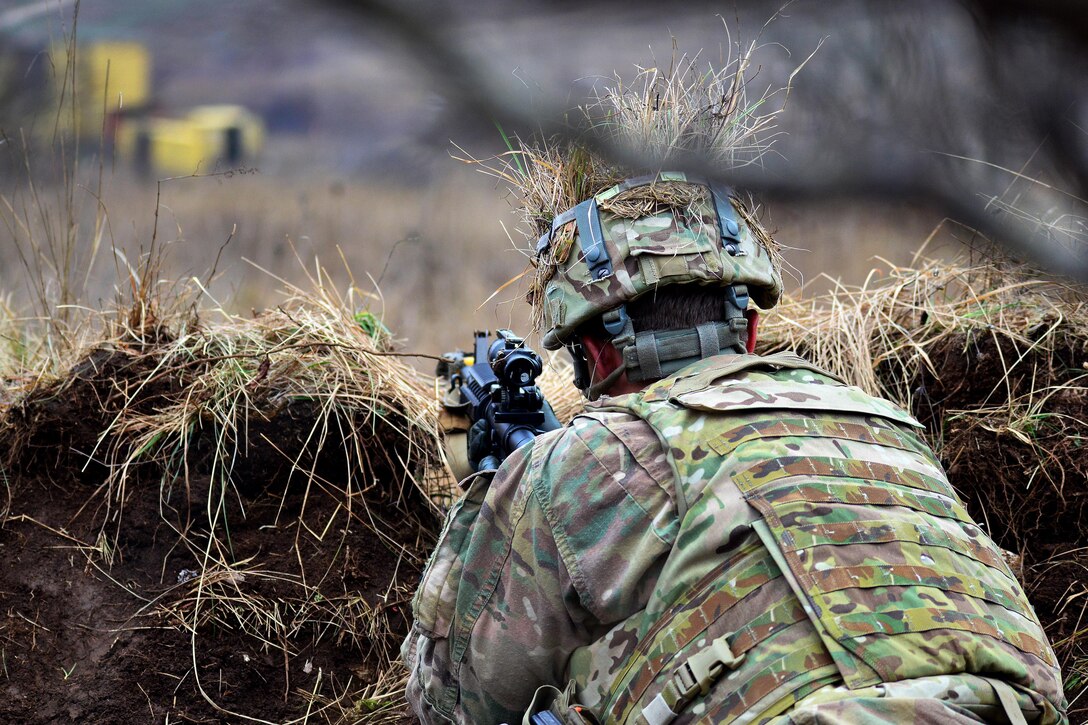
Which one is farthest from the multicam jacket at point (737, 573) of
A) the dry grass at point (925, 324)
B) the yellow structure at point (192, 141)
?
Answer: the dry grass at point (925, 324)

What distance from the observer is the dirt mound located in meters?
3.15

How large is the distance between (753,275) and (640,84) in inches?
21.1

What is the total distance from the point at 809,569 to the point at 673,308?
31.3 inches

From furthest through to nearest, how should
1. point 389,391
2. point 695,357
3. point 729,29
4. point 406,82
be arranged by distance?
point 389,391, point 695,357, point 729,29, point 406,82

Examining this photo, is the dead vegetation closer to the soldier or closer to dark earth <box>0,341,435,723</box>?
the soldier

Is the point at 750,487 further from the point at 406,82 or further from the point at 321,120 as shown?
the point at 406,82

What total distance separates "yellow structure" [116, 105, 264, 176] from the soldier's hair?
37.6 inches

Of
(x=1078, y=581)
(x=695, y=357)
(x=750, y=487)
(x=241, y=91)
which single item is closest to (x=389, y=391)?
(x=695, y=357)

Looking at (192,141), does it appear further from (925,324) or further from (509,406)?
(925,324)

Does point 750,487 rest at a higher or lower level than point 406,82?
lower

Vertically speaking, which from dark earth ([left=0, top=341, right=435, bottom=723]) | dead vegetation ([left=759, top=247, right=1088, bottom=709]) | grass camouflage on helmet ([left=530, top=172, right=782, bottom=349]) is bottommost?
dark earth ([left=0, top=341, right=435, bottom=723])

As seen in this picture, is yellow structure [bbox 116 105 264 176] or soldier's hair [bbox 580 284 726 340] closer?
yellow structure [bbox 116 105 264 176]

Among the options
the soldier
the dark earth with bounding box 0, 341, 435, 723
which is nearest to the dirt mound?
the dark earth with bounding box 0, 341, 435, 723

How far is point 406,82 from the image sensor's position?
2.31 ft
